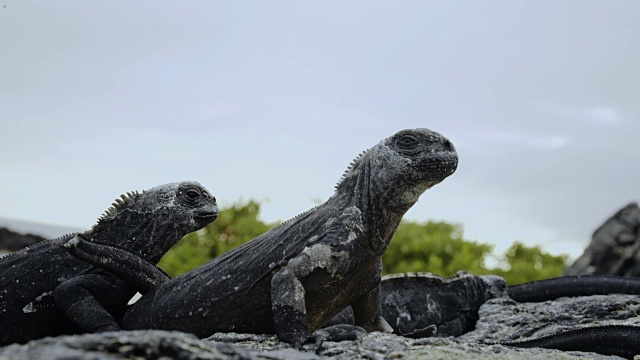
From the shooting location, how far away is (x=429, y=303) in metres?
7.77

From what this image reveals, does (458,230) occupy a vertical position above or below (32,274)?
above

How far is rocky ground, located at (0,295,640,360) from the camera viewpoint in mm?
3436

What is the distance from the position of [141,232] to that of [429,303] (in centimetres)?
303

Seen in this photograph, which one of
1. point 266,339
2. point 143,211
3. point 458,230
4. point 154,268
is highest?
point 458,230

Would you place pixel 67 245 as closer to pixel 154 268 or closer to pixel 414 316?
pixel 154 268

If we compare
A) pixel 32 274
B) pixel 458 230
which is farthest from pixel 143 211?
pixel 458 230

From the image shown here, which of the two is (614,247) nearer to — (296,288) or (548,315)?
(548,315)

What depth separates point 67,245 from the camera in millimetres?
5809

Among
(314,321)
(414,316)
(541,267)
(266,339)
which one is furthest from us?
(541,267)

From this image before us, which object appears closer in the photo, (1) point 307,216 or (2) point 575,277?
(1) point 307,216

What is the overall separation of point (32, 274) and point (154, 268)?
92cm

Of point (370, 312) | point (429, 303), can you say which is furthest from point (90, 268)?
point (429, 303)

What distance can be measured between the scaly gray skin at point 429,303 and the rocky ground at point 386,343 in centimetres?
19

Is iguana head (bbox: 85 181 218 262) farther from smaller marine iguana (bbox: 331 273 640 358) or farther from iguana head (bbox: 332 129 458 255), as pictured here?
smaller marine iguana (bbox: 331 273 640 358)
